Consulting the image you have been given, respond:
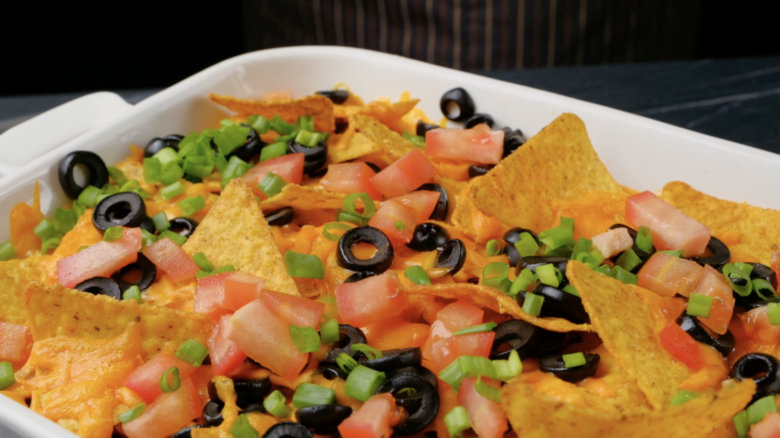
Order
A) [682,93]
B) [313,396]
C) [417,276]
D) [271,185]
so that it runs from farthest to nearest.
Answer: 1. [682,93]
2. [271,185]
3. [417,276]
4. [313,396]

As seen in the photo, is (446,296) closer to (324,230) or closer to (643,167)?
(324,230)

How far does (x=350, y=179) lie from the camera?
2.18 metres

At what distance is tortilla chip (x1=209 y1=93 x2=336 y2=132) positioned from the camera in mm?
2367

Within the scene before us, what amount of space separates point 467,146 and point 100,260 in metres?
1.11

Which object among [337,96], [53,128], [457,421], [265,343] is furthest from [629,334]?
[53,128]

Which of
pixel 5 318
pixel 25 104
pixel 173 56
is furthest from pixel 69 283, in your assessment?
pixel 173 56

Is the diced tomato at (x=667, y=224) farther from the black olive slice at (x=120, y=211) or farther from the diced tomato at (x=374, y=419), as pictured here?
→ the black olive slice at (x=120, y=211)

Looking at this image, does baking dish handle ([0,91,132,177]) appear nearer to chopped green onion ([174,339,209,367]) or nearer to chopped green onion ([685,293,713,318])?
chopped green onion ([174,339,209,367])

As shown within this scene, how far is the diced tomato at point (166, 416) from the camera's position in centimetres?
153

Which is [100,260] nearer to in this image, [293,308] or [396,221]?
[293,308]

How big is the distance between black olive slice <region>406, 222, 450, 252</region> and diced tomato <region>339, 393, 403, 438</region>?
0.53 m

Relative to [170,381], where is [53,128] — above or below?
above

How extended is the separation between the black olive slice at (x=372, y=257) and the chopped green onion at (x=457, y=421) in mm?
441

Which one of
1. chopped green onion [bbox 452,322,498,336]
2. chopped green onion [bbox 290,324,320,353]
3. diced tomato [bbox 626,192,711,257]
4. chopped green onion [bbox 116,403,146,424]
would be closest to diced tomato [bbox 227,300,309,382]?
chopped green onion [bbox 290,324,320,353]
